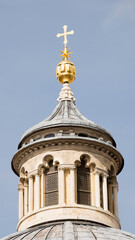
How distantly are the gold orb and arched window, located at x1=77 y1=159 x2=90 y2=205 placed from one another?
6.29m

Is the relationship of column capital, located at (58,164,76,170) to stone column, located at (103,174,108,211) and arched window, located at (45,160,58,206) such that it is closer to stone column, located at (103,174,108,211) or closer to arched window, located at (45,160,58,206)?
arched window, located at (45,160,58,206)

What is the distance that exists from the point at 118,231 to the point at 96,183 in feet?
11.7

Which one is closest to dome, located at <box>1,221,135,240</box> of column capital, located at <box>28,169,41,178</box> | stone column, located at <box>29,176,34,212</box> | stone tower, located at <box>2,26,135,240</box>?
stone tower, located at <box>2,26,135,240</box>

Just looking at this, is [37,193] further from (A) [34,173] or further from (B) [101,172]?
(B) [101,172]

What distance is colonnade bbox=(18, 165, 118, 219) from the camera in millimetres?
52344

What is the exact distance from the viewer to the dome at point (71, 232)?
47594mm

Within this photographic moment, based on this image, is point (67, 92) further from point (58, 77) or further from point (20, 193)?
point (20, 193)

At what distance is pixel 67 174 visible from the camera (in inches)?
2083

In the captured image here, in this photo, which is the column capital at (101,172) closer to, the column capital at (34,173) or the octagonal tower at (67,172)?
the octagonal tower at (67,172)

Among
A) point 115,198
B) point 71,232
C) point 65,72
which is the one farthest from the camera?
point 65,72

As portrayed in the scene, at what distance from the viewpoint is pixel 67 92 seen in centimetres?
5731

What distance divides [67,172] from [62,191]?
1.18 metres

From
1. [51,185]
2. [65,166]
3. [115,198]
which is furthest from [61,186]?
[115,198]

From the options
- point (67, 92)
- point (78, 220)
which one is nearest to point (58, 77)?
point (67, 92)
